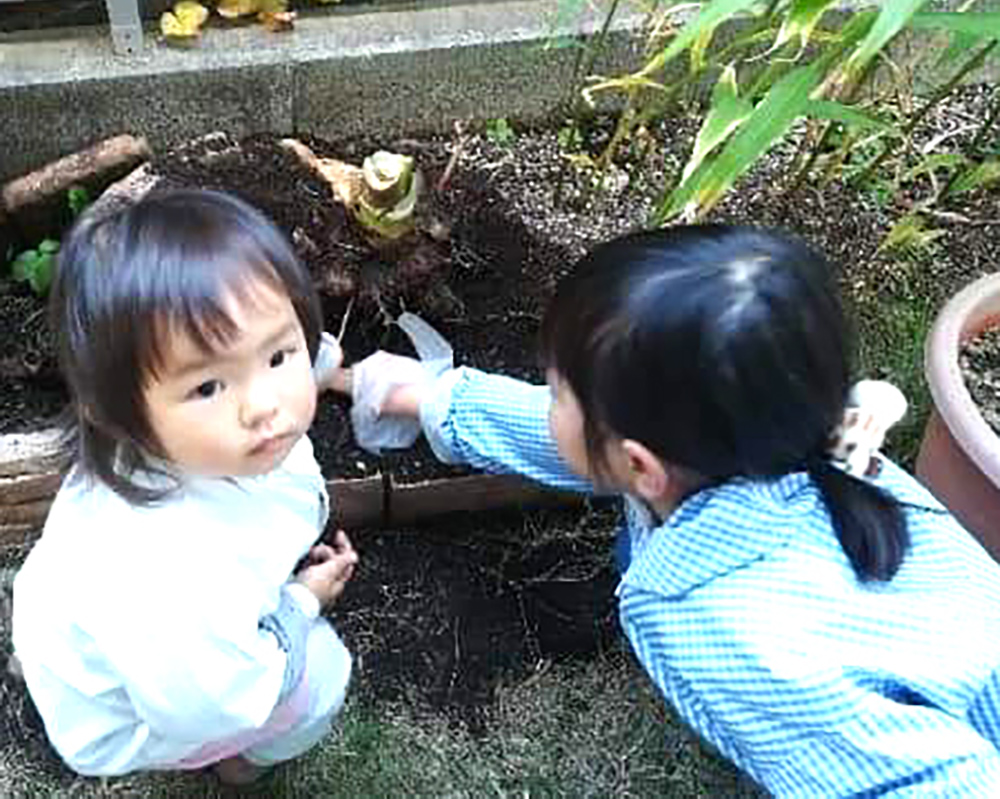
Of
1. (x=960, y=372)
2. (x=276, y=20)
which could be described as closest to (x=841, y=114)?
(x=960, y=372)

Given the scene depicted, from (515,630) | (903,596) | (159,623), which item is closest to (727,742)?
(903,596)

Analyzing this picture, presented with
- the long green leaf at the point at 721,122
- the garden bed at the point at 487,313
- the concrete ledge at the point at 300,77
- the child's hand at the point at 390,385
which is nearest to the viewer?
the long green leaf at the point at 721,122

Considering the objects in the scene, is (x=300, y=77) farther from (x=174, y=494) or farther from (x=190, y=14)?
(x=174, y=494)

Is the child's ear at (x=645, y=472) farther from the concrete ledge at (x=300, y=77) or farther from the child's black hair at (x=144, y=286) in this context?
the concrete ledge at (x=300, y=77)

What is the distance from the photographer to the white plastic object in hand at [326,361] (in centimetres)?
161

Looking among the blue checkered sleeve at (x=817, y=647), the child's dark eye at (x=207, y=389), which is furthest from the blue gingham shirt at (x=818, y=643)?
the child's dark eye at (x=207, y=389)

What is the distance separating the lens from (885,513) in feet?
4.45

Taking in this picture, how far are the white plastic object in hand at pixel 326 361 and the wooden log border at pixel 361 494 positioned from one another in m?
0.16

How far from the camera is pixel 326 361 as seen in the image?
1.65 metres

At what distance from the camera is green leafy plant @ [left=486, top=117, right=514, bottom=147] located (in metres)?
2.16

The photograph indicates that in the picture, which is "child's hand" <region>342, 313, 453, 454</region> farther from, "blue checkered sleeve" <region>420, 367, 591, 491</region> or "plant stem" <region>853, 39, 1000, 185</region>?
"plant stem" <region>853, 39, 1000, 185</region>

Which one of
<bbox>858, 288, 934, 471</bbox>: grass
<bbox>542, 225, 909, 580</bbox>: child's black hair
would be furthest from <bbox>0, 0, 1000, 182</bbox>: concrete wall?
<bbox>542, 225, 909, 580</bbox>: child's black hair

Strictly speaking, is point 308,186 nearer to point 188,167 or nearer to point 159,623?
point 188,167

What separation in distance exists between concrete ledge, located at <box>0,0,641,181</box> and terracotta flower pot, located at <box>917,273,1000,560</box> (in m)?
0.65
